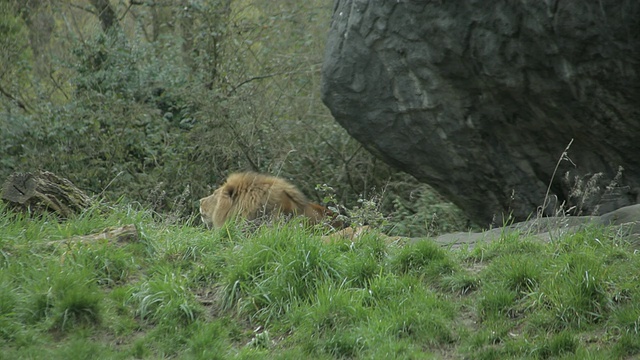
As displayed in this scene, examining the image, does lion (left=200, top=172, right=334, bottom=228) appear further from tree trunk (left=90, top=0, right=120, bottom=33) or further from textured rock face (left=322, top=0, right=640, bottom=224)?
tree trunk (left=90, top=0, right=120, bottom=33)

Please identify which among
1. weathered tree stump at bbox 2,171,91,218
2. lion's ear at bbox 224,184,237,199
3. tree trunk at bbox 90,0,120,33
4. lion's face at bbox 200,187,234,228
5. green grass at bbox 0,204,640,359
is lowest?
lion's face at bbox 200,187,234,228

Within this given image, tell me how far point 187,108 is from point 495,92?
22.0ft

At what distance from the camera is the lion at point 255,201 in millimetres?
8617

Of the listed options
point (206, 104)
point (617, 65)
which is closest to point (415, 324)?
point (617, 65)

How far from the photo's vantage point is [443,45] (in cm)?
801

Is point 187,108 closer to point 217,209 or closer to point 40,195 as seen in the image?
point 217,209

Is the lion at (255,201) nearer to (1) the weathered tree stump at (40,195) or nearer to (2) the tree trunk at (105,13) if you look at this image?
(1) the weathered tree stump at (40,195)

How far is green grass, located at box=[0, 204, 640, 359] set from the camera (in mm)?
5262

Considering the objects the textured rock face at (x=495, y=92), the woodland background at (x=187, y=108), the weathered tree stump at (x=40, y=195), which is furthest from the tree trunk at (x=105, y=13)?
the weathered tree stump at (x=40, y=195)

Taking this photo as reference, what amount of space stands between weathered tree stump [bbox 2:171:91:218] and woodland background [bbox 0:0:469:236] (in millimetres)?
4594

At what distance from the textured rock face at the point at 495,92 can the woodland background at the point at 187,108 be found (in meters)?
2.89

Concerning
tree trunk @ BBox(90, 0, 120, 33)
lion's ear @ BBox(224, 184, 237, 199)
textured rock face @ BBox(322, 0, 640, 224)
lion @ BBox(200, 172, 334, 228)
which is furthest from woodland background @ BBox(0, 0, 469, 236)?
lion's ear @ BBox(224, 184, 237, 199)

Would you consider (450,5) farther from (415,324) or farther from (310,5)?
(310,5)

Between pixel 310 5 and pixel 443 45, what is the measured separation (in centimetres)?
742
